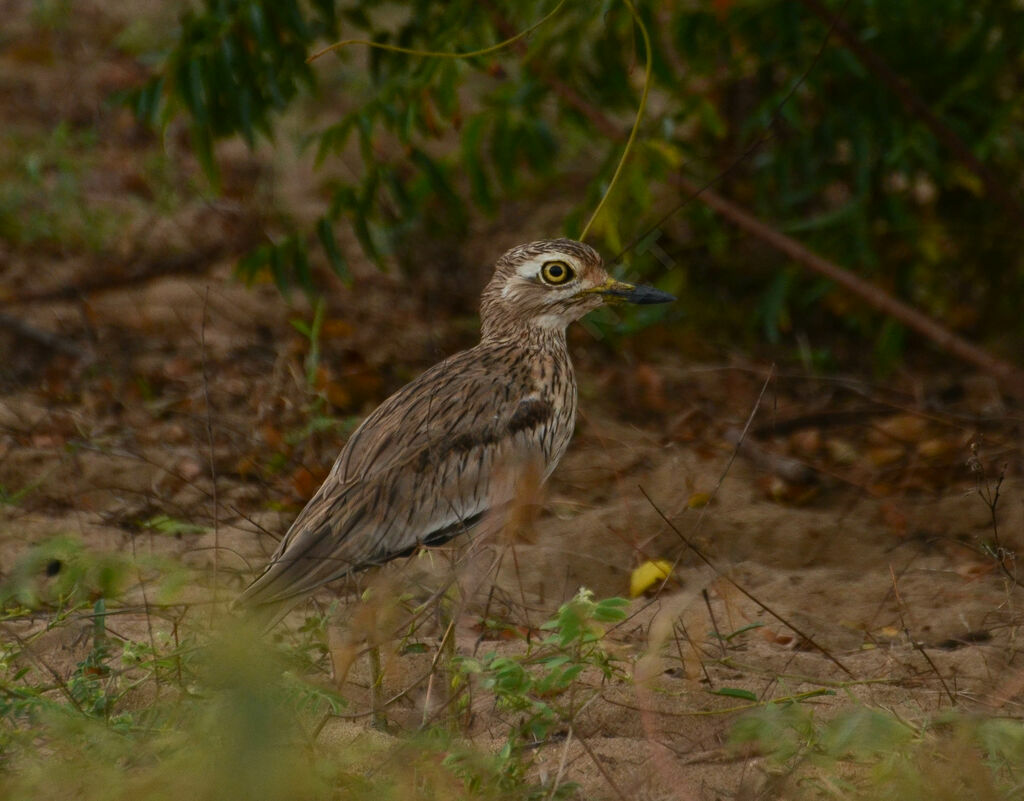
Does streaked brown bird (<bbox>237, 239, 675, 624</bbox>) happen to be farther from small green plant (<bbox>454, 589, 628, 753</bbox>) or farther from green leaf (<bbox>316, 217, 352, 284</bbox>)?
green leaf (<bbox>316, 217, 352, 284</bbox>)

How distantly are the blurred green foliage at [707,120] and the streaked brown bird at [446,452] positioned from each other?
48 centimetres

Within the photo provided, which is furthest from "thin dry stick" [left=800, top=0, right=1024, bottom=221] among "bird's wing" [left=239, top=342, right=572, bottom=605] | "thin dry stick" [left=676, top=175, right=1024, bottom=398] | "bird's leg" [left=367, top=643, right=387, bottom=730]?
"bird's leg" [left=367, top=643, right=387, bottom=730]

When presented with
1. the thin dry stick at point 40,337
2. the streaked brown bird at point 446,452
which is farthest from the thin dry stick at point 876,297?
the thin dry stick at point 40,337

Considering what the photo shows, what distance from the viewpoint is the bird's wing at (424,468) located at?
132 inches

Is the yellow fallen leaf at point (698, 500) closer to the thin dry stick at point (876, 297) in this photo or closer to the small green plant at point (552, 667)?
the thin dry stick at point (876, 297)

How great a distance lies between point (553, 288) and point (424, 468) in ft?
2.45

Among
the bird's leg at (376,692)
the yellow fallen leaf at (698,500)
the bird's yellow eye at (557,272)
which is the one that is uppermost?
the bird's yellow eye at (557,272)

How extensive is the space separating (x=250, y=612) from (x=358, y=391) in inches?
96.8

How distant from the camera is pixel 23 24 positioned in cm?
889

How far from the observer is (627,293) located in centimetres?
392

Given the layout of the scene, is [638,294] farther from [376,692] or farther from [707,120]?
[376,692]

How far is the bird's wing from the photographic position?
334cm

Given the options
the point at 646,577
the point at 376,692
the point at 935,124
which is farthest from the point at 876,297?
the point at 376,692

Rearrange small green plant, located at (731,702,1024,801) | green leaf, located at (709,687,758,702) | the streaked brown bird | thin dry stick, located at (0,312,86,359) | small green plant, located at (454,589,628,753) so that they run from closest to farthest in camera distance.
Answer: small green plant, located at (731,702,1024,801) → small green plant, located at (454,589,628,753) → green leaf, located at (709,687,758,702) → the streaked brown bird → thin dry stick, located at (0,312,86,359)
